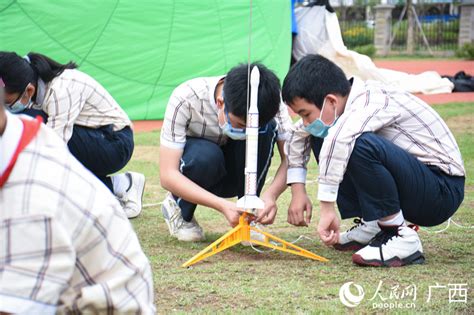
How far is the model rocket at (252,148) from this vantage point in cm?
331

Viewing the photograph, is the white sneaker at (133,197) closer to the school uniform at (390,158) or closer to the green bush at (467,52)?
the school uniform at (390,158)

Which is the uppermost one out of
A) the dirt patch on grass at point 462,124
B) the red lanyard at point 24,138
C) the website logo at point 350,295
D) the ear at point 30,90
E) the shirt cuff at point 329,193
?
the red lanyard at point 24,138

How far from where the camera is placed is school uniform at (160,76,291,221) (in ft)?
12.4

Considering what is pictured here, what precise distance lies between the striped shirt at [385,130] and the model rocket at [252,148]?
281 mm

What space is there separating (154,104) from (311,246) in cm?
606

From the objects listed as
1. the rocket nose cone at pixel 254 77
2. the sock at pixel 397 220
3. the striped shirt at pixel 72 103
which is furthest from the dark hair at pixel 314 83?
the striped shirt at pixel 72 103

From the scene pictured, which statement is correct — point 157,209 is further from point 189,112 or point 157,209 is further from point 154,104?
point 154,104

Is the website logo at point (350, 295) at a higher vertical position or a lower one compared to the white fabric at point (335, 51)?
higher

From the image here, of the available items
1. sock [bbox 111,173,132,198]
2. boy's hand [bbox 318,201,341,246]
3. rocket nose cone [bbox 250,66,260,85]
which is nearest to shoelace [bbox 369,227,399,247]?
boy's hand [bbox 318,201,341,246]

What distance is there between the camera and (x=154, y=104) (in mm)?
9742

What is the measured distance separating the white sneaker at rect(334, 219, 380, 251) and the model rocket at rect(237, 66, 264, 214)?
547mm

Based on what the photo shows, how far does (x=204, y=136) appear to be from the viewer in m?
3.90

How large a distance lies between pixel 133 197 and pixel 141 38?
4.93 m

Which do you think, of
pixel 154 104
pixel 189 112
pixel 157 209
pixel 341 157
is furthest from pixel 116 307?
pixel 154 104
